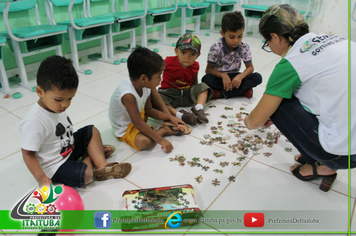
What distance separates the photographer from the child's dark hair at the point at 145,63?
171 cm

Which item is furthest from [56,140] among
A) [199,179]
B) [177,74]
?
[177,74]

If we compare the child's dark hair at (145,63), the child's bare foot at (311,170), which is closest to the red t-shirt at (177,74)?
the child's dark hair at (145,63)

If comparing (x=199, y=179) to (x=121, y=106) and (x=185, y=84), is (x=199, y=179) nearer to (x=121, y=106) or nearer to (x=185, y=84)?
(x=121, y=106)

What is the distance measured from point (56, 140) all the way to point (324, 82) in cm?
133

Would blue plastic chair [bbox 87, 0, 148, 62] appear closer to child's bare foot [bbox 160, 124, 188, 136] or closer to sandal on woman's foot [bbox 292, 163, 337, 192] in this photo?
child's bare foot [bbox 160, 124, 188, 136]

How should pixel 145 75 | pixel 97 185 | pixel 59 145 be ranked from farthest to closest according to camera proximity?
pixel 145 75, pixel 97 185, pixel 59 145

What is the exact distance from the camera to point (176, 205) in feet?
4.30

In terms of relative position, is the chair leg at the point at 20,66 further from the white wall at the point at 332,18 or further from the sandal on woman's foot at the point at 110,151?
the white wall at the point at 332,18

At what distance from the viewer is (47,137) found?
1361 millimetres

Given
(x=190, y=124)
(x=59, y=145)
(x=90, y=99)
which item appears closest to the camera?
(x=59, y=145)

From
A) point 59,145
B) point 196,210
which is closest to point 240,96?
point 196,210

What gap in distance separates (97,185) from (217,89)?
152 centimetres

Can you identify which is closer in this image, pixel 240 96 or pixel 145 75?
pixel 145 75

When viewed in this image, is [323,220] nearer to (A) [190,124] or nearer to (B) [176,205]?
(B) [176,205]
